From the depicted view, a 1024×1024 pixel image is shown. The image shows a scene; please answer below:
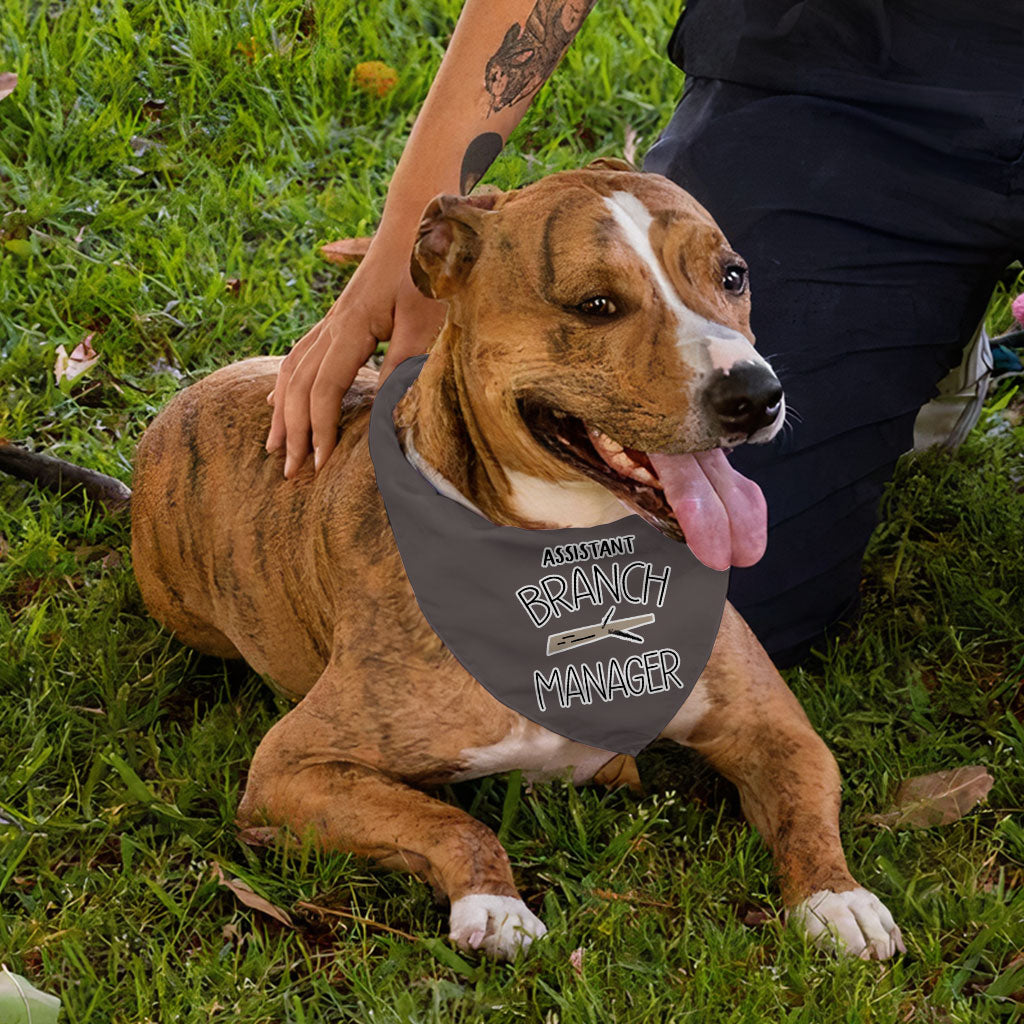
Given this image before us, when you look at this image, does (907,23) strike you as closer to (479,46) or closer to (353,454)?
(479,46)

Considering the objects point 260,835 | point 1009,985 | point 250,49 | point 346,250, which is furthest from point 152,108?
point 1009,985

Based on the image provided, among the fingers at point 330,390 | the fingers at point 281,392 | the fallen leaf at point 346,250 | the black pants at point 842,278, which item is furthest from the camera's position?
the fallen leaf at point 346,250

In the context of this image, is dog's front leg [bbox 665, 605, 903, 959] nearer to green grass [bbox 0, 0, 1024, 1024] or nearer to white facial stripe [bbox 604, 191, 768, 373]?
green grass [bbox 0, 0, 1024, 1024]

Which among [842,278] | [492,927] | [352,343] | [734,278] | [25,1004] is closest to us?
[25,1004]

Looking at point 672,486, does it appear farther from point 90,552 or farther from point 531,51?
point 90,552

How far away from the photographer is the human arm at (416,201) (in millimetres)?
3164

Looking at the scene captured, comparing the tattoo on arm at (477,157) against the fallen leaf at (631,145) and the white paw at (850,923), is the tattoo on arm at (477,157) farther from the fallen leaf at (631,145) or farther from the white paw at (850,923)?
the fallen leaf at (631,145)

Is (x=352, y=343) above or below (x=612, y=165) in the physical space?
below

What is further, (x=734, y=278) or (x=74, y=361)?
(x=74, y=361)

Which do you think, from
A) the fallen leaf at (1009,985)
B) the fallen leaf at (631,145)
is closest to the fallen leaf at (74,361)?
the fallen leaf at (631,145)

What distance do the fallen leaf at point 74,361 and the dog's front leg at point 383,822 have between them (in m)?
1.97

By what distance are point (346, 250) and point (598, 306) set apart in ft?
7.53

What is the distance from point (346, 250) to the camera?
4727mm

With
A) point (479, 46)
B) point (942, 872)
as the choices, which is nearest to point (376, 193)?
point (479, 46)
